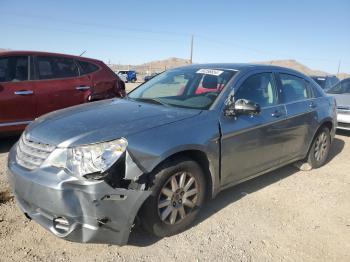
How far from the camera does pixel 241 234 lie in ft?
12.1

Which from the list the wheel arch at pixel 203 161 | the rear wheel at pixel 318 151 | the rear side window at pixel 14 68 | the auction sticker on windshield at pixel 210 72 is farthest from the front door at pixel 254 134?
the rear side window at pixel 14 68

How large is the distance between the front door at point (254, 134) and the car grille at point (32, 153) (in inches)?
68.9

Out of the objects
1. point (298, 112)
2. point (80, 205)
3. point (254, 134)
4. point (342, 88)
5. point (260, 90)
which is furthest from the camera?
point (342, 88)

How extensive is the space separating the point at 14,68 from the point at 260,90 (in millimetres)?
4206

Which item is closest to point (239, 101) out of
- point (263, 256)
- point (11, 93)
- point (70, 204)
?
point (263, 256)

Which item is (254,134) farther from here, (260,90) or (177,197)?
(177,197)

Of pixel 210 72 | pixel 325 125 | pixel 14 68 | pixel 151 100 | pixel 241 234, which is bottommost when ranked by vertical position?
pixel 241 234

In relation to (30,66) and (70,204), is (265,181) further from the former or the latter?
(30,66)

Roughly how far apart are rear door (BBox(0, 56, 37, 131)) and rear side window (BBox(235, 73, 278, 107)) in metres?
3.81

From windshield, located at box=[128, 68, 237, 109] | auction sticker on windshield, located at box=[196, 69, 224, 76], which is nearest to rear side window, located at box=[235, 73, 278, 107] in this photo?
windshield, located at box=[128, 68, 237, 109]

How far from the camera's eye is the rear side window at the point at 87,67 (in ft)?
23.4

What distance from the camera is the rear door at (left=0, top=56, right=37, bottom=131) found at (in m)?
5.96

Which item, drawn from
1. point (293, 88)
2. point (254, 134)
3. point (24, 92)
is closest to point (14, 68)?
point (24, 92)

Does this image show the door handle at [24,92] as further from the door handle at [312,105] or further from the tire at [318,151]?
the tire at [318,151]
